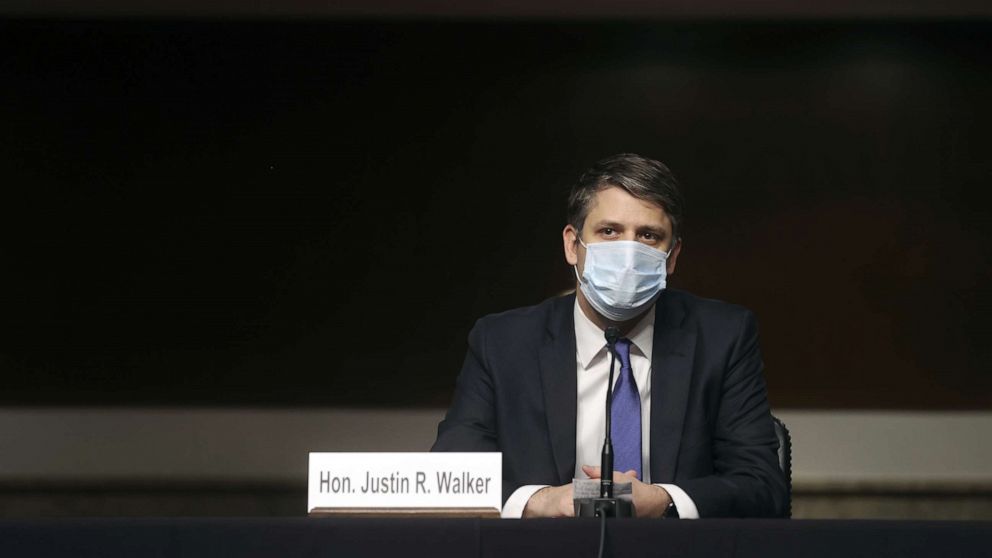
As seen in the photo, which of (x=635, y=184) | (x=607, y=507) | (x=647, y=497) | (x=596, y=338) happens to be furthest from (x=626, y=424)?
(x=607, y=507)

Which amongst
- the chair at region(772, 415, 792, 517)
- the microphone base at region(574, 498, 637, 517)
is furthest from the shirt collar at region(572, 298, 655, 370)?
the microphone base at region(574, 498, 637, 517)

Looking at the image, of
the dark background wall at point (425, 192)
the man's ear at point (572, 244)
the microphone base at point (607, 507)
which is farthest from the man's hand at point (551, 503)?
the dark background wall at point (425, 192)

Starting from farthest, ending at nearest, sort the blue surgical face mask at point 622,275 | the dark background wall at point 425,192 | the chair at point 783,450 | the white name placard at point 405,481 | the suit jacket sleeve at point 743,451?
the dark background wall at point 425,192 < the chair at point 783,450 < the blue surgical face mask at point 622,275 < the suit jacket sleeve at point 743,451 < the white name placard at point 405,481

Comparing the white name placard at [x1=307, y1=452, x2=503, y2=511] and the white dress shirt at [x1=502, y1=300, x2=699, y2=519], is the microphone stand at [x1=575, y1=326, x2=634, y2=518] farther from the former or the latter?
the white dress shirt at [x1=502, y1=300, x2=699, y2=519]

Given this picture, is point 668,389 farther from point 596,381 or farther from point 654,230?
point 654,230

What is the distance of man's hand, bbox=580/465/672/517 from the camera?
86.4 inches

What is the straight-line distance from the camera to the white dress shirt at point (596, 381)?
2564 mm

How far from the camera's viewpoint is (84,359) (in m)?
4.67

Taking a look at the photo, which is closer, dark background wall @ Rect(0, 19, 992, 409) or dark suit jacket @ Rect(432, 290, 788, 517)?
dark suit jacket @ Rect(432, 290, 788, 517)

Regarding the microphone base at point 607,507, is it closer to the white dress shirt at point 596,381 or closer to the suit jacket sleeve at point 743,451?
the suit jacket sleeve at point 743,451

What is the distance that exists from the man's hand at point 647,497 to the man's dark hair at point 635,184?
60cm

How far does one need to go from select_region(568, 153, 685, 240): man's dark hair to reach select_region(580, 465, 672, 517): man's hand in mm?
598

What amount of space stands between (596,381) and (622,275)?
245mm

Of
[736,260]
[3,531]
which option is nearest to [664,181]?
[3,531]
